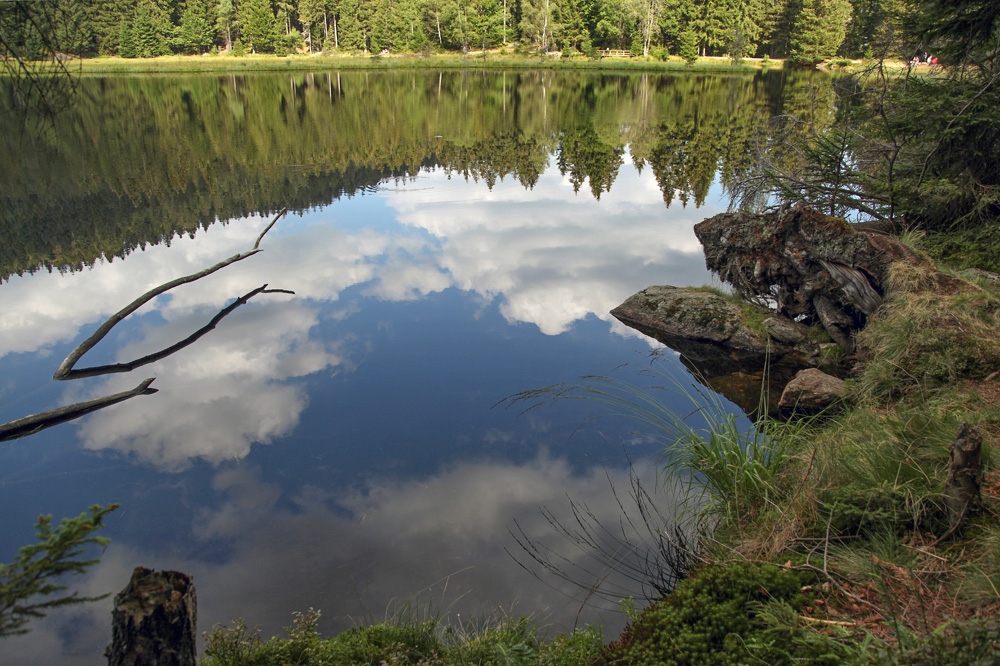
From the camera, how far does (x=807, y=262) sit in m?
Answer: 9.62

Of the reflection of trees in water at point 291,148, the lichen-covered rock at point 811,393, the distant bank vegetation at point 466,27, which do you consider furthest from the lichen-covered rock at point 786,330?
the distant bank vegetation at point 466,27

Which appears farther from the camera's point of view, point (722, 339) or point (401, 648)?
point (722, 339)

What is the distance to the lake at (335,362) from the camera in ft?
17.7

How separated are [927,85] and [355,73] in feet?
203

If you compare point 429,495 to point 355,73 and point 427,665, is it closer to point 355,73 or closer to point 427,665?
point 427,665

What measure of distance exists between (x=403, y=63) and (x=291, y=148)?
47.6 m

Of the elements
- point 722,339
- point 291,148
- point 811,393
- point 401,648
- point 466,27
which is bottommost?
point 722,339

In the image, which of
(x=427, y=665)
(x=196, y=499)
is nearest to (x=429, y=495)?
(x=196, y=499)

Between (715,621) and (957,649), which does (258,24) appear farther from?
(957,649)

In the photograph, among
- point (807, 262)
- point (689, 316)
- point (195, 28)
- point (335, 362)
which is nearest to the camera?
point (335, 362)

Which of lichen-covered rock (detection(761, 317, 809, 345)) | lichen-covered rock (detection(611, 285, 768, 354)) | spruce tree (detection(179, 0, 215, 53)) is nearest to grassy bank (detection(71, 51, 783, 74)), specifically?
spruce tree (detection(179, 0, 215, 53))

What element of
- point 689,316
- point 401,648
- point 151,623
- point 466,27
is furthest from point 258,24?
point 151,623

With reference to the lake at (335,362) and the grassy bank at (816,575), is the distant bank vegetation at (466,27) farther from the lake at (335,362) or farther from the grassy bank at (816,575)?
the grassy bank at (816,575)

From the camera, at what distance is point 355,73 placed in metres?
62.1
